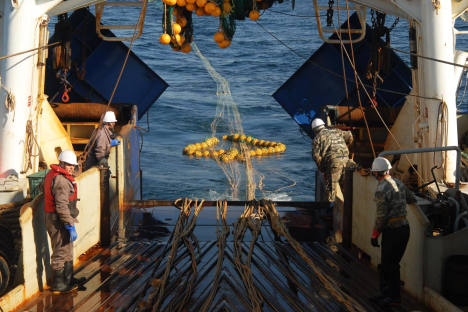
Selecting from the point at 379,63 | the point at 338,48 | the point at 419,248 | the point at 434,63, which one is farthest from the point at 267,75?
the point at 419,248

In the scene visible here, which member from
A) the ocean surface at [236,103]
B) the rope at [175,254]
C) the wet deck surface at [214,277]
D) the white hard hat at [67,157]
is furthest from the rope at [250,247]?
the ocean surface at [236,103]

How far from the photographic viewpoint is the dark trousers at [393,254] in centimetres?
627

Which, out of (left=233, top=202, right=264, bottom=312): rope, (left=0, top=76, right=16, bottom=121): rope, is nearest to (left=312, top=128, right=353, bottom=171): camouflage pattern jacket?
(left=233, top=202, right=264, bottom=312): rope

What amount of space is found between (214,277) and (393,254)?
1.89 m

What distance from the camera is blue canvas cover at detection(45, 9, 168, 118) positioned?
45.1ft

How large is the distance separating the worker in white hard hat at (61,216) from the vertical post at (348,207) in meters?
3.31

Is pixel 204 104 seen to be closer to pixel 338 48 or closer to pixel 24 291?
pixel 338 48

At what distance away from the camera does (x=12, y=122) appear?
29.8 ft

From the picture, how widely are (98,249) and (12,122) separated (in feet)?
7.45

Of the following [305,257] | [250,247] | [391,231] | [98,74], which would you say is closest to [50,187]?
[250,247]

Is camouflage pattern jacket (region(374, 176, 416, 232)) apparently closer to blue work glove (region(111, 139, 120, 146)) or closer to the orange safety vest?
the orange safety vest

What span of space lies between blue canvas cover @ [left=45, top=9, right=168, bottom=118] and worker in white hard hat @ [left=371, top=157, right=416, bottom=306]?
26.2 ft

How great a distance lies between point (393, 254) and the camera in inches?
249

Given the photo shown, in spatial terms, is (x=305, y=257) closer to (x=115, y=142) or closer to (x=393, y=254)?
(x=393, y=254)
